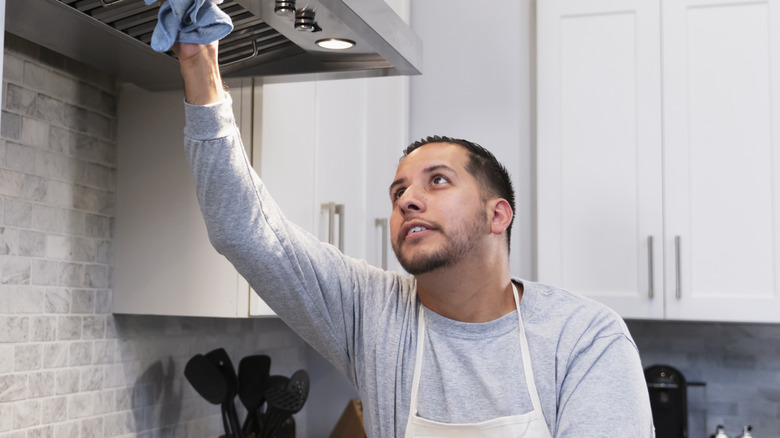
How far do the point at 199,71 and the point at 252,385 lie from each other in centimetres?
118

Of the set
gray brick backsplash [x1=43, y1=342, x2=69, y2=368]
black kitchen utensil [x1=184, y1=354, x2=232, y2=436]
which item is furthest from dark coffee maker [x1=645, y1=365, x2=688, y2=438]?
gray brick backsplash [x1=43, y1=342, x2=69, y2=368]

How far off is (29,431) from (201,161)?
30.5 inches

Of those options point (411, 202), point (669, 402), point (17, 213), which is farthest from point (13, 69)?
point (669, 402)

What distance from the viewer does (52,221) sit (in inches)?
66.1

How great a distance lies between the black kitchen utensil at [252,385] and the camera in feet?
6.89

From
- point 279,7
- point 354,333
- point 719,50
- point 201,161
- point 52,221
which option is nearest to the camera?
point 201,161

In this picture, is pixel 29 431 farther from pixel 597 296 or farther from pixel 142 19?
pixel 597 296

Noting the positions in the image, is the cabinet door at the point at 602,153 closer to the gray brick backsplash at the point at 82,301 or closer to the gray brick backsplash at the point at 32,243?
the gray brick backsplash at the point at 82,301

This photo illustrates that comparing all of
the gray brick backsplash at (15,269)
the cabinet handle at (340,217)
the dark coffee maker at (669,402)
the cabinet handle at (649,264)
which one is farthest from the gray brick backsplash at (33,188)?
the dark coffee maker at (669,402)

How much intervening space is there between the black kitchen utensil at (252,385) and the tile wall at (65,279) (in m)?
0.18

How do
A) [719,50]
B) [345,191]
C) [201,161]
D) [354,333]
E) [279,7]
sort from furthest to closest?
1. [719,50]
2. [345,191]
3. [354,333]
4. [279,7]
5. [201,161]

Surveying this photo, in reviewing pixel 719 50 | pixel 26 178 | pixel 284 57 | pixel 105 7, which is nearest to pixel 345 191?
pixel 284 57

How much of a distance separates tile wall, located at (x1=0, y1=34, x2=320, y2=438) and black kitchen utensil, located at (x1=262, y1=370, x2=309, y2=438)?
0.23 m

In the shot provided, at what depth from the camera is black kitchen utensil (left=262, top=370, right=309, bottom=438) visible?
206 centimetres
